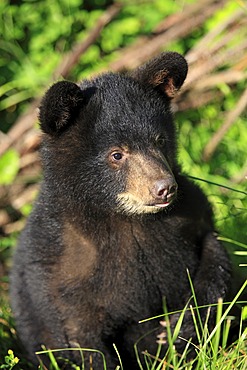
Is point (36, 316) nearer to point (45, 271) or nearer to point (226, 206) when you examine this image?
point (45, 271)

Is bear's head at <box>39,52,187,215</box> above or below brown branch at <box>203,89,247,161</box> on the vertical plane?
above

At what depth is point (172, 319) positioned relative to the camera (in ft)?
16.8

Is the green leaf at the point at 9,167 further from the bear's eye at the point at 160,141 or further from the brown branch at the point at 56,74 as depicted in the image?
the bear's eye at the point at 160,141

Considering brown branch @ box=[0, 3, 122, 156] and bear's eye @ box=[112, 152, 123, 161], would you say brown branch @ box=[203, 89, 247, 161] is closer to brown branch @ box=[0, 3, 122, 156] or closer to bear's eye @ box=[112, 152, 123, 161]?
brown branch @ box=[0, 3, 122, 156]

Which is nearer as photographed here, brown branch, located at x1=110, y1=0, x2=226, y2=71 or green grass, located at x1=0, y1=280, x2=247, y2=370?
green grass, located at x1=0, y1=280, x2=247, y2=370

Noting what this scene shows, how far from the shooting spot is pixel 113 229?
4.93 m

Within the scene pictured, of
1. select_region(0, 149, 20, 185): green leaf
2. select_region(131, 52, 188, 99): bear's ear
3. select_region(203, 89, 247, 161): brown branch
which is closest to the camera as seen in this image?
select_region(131, 52, 188, 99): bear's ear

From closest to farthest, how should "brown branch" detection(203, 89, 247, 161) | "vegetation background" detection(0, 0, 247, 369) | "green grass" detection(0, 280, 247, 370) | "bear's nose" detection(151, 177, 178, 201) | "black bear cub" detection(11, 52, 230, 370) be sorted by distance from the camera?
"green grass" detection(0, 280, 247, 370), "bear's nose" detection(151, 177, 178, 201), "black bear cub" detection(11, 52, 230, 370), "brown branch" detection(203, 89, 247, 161), "vegetation background" detection(0, 0, 247, 369)

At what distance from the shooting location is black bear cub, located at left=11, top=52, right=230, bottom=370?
4.65 meters

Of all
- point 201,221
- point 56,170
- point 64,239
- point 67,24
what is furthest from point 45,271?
point 67,24

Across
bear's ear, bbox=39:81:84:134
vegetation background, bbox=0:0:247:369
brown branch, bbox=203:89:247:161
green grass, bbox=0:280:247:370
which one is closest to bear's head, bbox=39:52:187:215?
bear's ear, bbox=39:81:84:134

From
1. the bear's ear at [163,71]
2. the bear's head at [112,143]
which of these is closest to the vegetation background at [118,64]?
the bear's ear at [163,71]

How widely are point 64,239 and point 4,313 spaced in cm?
108

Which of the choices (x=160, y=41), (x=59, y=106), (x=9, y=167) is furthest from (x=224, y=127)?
(x=59, y=106)
